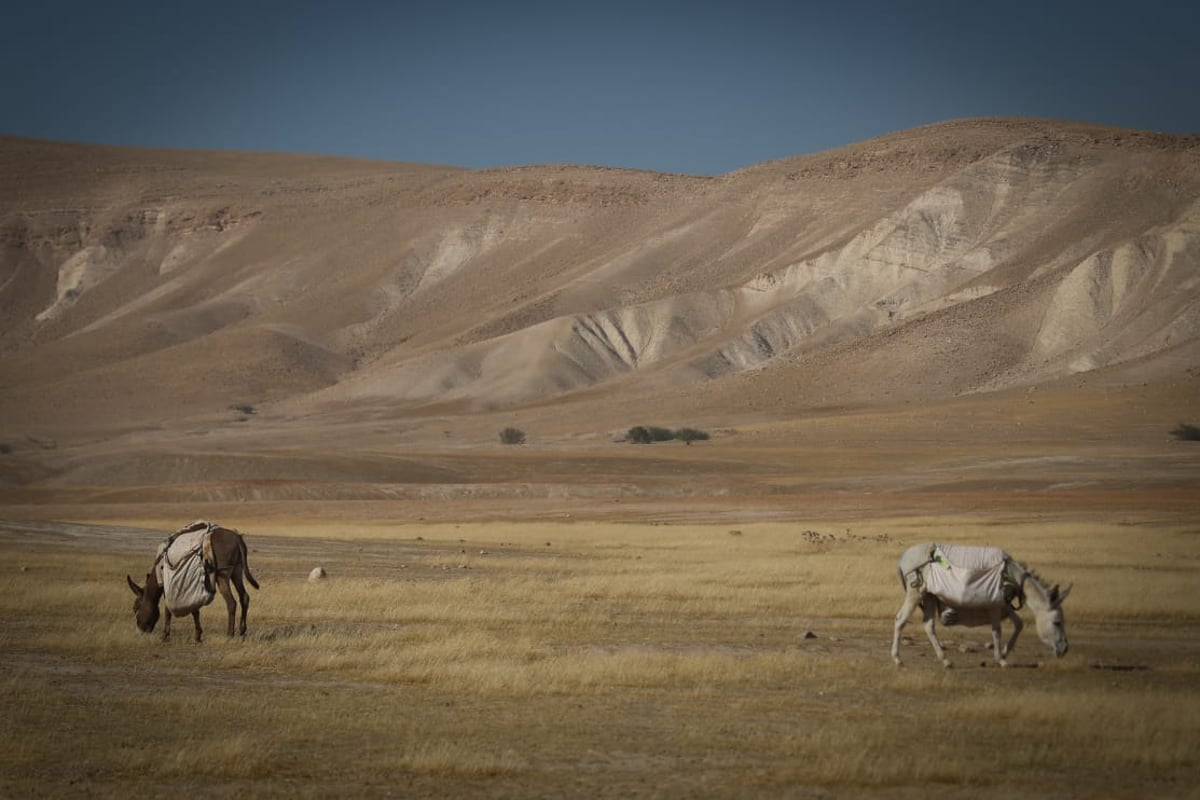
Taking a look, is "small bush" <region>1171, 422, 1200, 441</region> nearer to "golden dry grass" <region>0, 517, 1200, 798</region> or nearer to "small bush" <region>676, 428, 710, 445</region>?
"small bush" <region>676, 428, 710, 445</region>

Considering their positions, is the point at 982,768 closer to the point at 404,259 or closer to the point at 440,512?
the point at 440,512

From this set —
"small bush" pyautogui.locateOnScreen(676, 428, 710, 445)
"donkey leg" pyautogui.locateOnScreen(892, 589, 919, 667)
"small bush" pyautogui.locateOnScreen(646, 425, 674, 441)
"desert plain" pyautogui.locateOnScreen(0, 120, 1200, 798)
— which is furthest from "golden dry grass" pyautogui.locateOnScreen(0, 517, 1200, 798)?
"small bush" pyautogui.locateOnScreen(646, 425, 674, 441)

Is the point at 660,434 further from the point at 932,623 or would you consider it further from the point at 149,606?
the point at 932,623

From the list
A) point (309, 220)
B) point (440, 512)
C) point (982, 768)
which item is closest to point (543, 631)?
point (982, 768)

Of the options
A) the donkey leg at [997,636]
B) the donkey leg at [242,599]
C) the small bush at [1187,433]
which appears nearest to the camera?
the donkey leg at [997,636]

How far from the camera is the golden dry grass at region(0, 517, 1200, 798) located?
1127 cm

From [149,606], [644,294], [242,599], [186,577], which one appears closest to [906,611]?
[242,599]

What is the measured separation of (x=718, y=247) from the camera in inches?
6029

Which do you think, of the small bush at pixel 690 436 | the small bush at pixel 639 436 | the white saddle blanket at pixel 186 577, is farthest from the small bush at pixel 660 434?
the white saddle blanket at pixel 186 577

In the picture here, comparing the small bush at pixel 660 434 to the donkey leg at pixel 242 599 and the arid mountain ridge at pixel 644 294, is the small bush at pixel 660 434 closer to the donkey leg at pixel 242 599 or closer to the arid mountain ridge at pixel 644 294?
the arid mountain ridge at pixel 644 294

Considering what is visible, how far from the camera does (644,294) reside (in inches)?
5773

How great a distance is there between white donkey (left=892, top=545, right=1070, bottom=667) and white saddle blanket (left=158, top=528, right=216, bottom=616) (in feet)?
27.0

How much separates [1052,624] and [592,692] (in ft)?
16.7

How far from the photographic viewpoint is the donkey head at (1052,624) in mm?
16000
